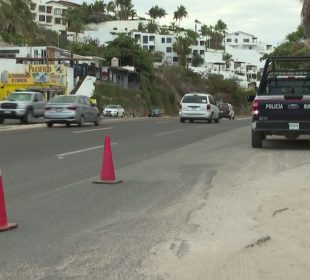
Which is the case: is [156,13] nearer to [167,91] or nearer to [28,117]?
[167,91]

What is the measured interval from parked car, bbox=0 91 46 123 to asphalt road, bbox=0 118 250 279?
1505 centimetres

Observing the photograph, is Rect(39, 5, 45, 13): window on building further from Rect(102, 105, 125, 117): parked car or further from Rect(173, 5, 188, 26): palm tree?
Rect(102, 105, 125, 117): parked car

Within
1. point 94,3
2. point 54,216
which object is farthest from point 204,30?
point 54,216

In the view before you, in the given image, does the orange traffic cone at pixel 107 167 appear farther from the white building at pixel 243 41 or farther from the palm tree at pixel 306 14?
the white building at pixel 243 41

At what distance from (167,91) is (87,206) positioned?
7898 cm

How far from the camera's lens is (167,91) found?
287 feet

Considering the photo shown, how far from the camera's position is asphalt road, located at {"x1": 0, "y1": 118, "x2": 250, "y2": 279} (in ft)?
19.6

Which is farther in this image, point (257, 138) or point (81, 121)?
point (81, 121)

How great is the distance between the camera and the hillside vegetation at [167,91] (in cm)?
7094

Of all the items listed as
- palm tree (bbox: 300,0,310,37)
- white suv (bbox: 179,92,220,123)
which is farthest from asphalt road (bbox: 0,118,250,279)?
white suv (bbox: 179,92,220,123)

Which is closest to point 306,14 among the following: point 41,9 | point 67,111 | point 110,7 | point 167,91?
point 67,111

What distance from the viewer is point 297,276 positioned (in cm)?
558

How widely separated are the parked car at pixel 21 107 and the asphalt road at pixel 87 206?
49.4 feet

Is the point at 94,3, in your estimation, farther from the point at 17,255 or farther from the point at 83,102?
the point at 17,255
